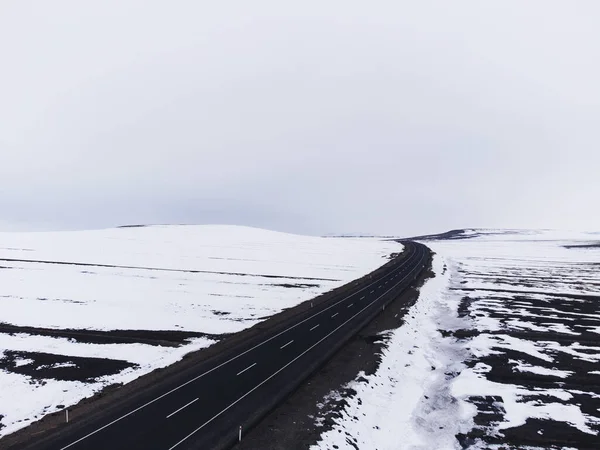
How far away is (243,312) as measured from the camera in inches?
1598

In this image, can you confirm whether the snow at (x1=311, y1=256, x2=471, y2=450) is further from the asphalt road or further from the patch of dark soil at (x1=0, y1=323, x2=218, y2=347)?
the patch of dark soil at (x1=0, y1=323, x2=218, y2=347)

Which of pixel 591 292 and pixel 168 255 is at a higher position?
pixel 168 255

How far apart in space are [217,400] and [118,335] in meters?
16.4

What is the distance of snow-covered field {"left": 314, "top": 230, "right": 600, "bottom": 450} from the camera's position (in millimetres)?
17922

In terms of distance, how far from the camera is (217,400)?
1928 cm

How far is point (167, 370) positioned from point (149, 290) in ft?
93.2

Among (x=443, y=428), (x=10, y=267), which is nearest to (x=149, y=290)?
(x=10, y=267)

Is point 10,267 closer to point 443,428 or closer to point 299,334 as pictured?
point 299,334

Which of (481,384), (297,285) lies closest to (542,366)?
(481,384)

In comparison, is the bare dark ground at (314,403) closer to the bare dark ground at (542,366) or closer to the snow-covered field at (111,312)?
the bare dark ground at (542,366)

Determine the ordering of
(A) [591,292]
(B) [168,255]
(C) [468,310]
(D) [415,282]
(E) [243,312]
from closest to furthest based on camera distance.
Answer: (E) [243,312]
(C) [468,310]
(A) [591,292]
(D) [415,282]
(B) [168,255]

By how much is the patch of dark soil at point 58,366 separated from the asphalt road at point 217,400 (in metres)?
5.42

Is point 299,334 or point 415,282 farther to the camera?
point 415,282

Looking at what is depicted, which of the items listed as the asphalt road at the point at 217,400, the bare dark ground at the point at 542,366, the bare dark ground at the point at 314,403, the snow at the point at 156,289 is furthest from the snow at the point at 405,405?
the snow at the point at 156,289
